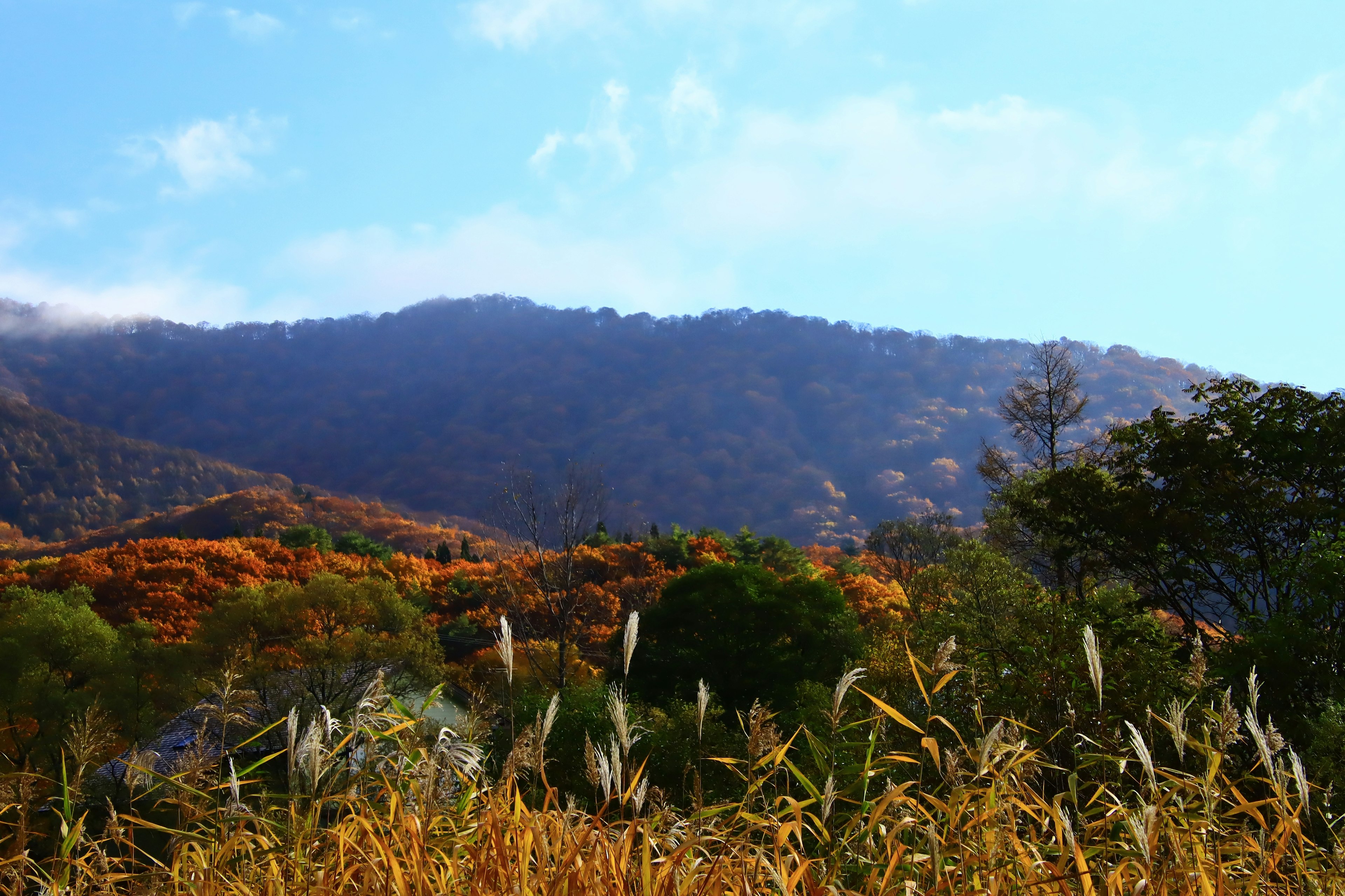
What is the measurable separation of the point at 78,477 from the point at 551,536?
273ft

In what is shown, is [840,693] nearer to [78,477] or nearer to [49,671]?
[49,671]

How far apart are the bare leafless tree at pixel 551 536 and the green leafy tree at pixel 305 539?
1685 centimetres

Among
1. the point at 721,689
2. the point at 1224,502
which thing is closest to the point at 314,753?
the point at 1224,502

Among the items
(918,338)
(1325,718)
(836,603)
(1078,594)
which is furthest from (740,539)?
(918,338)

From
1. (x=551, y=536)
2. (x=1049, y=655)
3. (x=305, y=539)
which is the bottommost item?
(x=305, y=539)

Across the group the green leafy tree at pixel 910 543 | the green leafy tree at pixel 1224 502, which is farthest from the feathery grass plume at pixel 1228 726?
the green leafy tree at pixel 910 543

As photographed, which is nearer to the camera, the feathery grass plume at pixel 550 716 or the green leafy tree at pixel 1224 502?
the feathery grass plume at pixel 550 716

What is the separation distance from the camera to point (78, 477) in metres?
84.9

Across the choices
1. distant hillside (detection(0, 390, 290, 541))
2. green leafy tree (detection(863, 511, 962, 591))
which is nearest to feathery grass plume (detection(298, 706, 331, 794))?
green leafy tree (detection(863, 511, 962, 591))

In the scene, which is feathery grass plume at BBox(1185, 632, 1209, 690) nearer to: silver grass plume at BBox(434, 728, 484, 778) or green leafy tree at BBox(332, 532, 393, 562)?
silver grass plume at BBox(434, 728, 484, 778)

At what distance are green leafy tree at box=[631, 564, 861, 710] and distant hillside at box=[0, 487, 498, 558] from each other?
37.5 m

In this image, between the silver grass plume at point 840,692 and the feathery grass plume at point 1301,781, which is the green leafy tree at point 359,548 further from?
the feathery grass plume at point 1301,781

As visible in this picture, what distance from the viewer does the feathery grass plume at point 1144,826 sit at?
1.61 metres

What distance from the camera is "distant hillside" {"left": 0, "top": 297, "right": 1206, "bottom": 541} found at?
413 ft
